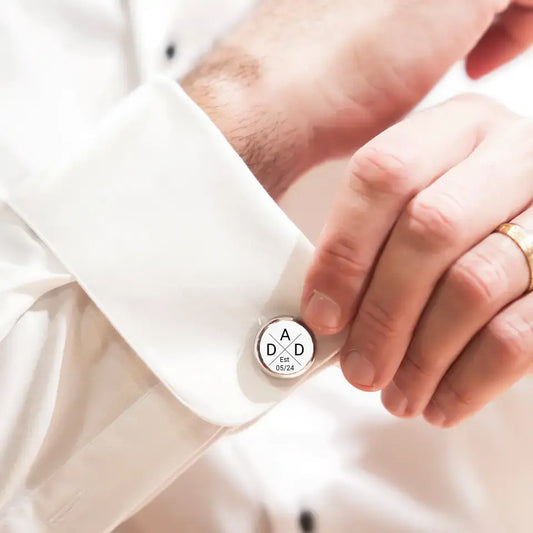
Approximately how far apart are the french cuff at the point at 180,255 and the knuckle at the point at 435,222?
10 cm

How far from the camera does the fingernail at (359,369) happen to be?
514mm

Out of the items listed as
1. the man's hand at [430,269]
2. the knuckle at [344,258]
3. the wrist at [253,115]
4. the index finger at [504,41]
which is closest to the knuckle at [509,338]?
the man's hand at [430,269]

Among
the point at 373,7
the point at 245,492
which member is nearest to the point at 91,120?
the point at 373,7

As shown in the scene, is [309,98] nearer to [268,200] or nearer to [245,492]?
[268,200]

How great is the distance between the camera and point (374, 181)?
48 cm

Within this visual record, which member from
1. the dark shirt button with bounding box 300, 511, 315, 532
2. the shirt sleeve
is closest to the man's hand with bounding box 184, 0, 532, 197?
the shirt sleeve

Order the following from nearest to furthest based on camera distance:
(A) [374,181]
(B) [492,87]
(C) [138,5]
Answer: (A) [374,181] → (C) [138,5] → (B) [492,87]

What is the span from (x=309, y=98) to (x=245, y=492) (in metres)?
0.40

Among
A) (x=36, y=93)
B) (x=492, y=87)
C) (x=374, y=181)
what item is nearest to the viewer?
(x=374, y=181)

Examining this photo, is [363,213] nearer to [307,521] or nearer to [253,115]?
[253,115]

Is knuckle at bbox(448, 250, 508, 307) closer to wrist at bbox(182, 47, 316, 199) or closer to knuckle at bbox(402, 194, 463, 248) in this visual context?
knuckle at bbox(402, 194, 463, 248)

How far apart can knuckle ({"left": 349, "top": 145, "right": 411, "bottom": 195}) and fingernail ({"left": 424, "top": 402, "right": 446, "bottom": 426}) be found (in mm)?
176

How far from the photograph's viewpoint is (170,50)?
2.56 feet

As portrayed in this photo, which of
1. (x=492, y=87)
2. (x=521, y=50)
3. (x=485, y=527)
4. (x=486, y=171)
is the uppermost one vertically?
(x=486, y=171)
